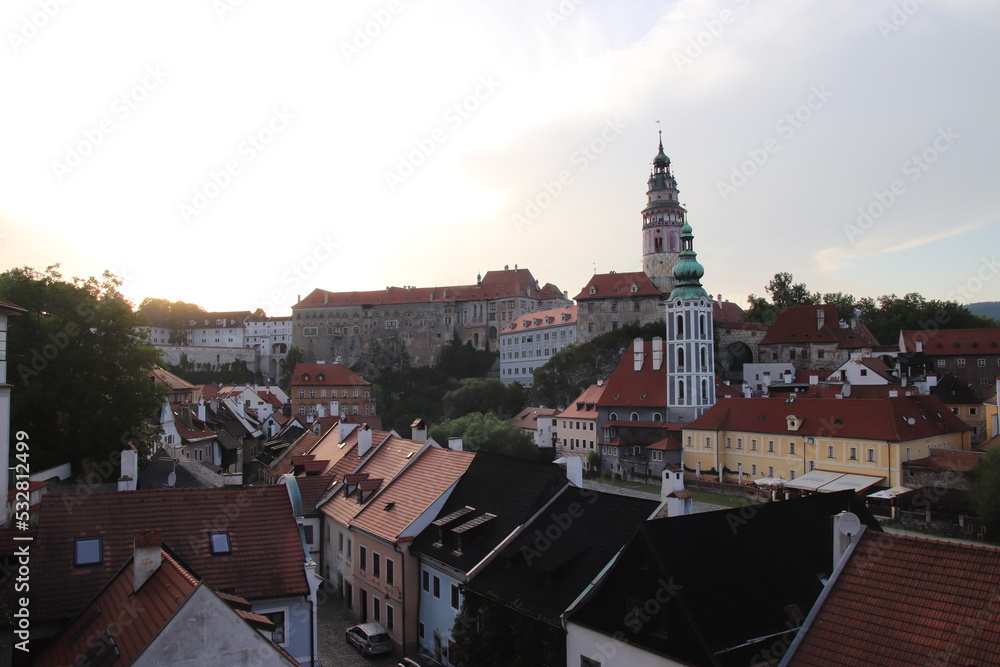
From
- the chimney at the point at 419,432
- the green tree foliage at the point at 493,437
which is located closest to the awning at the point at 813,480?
the green tree foliage at the point at 493,437

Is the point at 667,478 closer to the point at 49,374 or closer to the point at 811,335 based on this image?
the point at 49,374

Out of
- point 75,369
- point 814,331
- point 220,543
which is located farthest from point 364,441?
point 814,331

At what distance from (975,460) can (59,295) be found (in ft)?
138

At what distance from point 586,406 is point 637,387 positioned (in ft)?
16.1

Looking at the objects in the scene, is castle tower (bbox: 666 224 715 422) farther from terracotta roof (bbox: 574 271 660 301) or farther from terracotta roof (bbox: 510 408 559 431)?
terracotta roof (bbox: 574 271 660 301)

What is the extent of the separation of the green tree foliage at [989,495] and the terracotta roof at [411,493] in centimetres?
2479

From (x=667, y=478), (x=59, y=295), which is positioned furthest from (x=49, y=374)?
(x=667, y=478)

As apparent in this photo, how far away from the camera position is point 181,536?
567 inches

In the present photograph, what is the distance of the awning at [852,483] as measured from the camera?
1548 inches

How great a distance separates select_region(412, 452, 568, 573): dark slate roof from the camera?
17.0 metres

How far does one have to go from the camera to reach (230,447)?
43.2m

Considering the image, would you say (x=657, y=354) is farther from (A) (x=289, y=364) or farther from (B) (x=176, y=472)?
(A) (x=289, y=364)

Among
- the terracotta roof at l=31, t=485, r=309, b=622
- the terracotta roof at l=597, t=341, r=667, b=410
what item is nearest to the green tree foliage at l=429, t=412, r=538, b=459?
the terracotta roof at l=597, t=341, r=667, b=410

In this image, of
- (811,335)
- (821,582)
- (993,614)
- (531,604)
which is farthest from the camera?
(811,335)
